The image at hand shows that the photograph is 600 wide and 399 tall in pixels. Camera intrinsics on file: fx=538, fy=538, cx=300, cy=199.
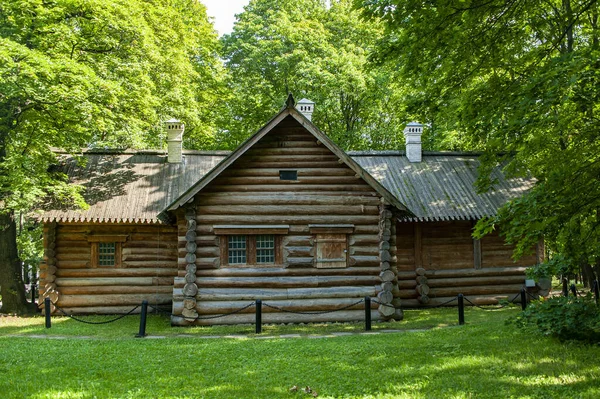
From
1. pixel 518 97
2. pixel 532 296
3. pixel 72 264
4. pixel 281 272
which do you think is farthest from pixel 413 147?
pixel 518 97

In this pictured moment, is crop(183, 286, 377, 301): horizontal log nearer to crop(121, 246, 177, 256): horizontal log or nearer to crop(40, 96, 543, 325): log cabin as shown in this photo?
crop(40, 96, 543, 325): log cabin

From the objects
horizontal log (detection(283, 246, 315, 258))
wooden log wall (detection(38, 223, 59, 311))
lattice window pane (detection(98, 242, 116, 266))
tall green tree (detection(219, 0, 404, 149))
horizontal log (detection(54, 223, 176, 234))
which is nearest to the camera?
horizontal log (detection(283, 246, 315, 258))

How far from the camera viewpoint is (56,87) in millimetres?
17031

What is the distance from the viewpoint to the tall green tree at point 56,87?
17.2 meters

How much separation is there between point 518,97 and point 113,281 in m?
15.6

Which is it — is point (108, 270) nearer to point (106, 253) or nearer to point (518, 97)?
point (106, 253)

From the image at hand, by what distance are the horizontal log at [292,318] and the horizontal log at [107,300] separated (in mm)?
3614

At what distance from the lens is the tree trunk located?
64.7 ft

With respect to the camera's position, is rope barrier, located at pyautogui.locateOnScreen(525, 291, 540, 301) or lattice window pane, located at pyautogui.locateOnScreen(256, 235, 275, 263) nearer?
lattice window pane, located at pyautogui.locateOnScreen(256, 235, 275, 263)

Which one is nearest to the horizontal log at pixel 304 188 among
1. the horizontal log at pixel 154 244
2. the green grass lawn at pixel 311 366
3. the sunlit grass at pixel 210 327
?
the sunlit grass at pixel 210 327

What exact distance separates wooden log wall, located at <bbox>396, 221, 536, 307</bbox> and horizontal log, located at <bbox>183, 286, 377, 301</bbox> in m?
4.56

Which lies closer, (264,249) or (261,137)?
(261,137)

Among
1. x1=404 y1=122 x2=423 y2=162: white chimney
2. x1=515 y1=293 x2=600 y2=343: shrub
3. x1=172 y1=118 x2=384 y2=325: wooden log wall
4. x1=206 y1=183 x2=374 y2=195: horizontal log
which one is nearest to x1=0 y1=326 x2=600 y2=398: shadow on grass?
x1=515 y1=293 x2=600 y2=343: shrub

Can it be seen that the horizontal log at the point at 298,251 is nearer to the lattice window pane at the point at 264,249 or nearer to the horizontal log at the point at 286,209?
the lattice window pane at the point at 264,249
